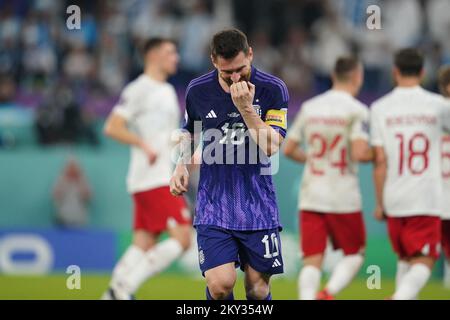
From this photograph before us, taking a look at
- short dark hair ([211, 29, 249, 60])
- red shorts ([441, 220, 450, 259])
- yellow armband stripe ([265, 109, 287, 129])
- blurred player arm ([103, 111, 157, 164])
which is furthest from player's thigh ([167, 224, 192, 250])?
short dark hair ([211, 29, 249, 60])

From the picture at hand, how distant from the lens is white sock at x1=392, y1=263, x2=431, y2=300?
7883mm

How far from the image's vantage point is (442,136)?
8.46m

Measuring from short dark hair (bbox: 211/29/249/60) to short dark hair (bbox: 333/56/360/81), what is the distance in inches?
109

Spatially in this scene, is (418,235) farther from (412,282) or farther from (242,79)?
(242,79)

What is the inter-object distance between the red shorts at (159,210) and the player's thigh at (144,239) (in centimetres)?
5

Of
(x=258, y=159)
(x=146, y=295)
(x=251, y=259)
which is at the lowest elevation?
(x=146, y=295)

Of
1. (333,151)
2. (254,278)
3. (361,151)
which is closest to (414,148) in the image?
(361,151)

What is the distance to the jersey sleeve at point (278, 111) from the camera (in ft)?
20.3

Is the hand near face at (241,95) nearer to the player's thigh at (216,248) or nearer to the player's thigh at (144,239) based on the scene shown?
the player's thigh at (216,248)

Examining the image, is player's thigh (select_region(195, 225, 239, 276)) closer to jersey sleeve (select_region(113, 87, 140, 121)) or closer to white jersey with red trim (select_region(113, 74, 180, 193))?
white jersey with red trim (select_region(113, 74, 180, 193))

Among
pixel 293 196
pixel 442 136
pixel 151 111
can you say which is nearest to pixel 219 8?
pixel 293 196

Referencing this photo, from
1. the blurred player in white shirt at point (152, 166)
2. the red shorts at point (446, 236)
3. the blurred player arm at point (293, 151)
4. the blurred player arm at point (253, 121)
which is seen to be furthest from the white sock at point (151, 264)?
the blurred player arm at point (253, 121)

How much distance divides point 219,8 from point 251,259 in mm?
9004
